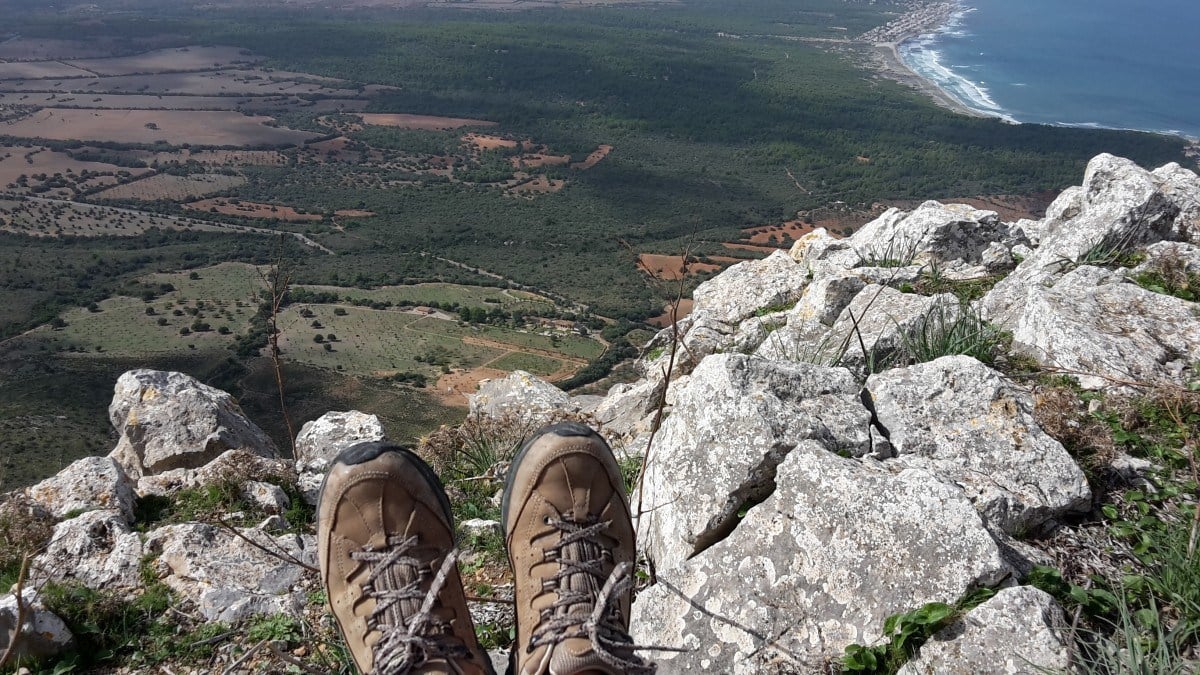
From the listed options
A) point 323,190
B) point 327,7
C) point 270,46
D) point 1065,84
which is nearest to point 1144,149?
point 1065,84

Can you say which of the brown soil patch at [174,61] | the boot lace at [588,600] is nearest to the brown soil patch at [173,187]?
the brown soil patch at [174,61]

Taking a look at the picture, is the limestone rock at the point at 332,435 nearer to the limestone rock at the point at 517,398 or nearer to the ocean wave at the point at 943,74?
the limestone rock at the point at 517,398

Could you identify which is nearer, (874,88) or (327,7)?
(874,88)

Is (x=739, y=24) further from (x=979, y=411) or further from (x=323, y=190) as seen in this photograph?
(x=979, y=411)

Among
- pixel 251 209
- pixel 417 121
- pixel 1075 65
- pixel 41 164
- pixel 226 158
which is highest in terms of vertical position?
pixel 1075 65

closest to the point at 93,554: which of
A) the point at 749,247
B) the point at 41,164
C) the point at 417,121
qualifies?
the point at 749,247

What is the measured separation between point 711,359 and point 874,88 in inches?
4792

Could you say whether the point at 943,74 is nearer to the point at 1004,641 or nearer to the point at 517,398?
the point at 517,398

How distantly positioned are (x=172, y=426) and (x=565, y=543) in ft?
17.3

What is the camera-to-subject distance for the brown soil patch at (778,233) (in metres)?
62.0

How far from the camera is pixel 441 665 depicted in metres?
2.74

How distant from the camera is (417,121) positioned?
11294cm

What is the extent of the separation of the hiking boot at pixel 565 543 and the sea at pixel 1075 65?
110028 millimetres

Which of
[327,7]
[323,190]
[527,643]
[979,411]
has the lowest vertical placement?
[323,190]
